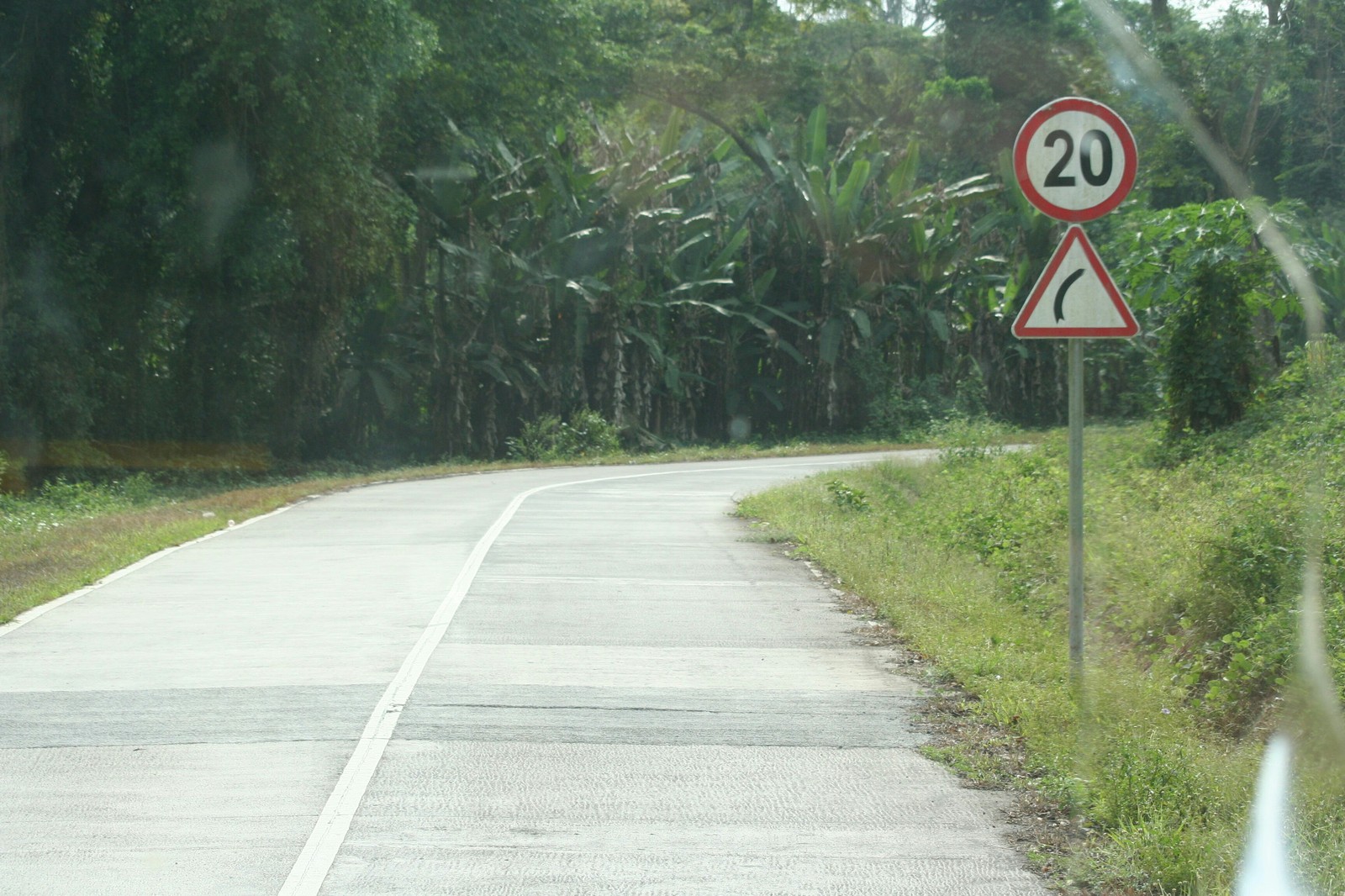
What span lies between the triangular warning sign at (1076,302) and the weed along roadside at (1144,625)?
5.88ft

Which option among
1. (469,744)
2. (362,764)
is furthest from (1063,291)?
(362,764)

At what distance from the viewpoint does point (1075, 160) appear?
8.10m

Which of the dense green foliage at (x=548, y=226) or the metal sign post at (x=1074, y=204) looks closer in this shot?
the metal sign post at (x=1074, y=204)

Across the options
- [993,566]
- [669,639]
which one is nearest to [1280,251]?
[993,566]

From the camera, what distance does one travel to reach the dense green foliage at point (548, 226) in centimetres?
2361

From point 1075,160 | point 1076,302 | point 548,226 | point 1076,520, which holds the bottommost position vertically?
point 1076,520

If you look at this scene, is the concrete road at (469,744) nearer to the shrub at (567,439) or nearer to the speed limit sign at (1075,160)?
the speed limit sign at (1075,160)

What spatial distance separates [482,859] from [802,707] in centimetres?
292

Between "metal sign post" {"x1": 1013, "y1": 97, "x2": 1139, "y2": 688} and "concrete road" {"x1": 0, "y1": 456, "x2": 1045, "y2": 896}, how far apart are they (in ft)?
5.06

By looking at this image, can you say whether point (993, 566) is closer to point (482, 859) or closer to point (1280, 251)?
point (482, 859)

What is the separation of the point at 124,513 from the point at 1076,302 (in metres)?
14.7

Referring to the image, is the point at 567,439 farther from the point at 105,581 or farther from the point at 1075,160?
the point at 1075,160

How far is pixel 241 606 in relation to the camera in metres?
11.5

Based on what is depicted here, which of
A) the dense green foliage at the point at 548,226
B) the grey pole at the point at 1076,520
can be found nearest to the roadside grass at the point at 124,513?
the dense green foliage at the point at 548,226
